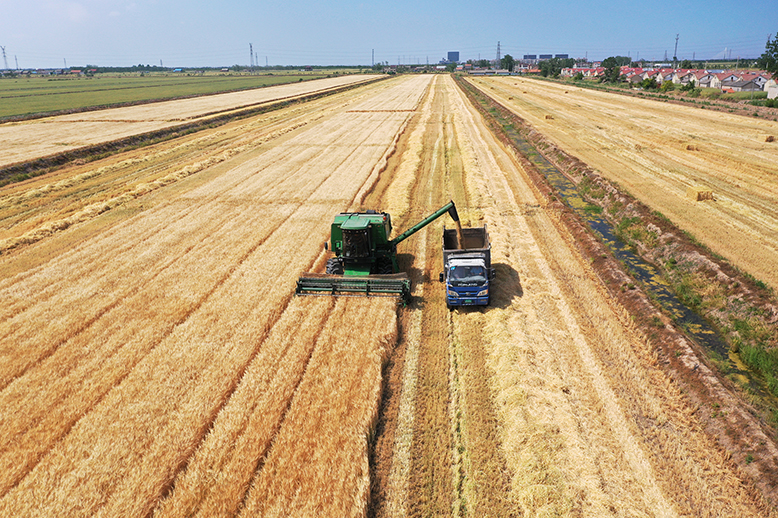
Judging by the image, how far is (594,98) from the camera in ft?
252

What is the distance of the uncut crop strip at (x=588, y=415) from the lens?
8.46 meters

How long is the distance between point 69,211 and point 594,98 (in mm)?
78643

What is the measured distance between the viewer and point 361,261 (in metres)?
15.9

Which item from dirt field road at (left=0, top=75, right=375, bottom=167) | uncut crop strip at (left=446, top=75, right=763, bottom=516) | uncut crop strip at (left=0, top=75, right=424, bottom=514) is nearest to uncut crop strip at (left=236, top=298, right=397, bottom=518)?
uncut crop strip at (left=0, top=75, right=424, bottom=514)

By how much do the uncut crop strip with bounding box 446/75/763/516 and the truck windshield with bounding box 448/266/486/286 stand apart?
128cm

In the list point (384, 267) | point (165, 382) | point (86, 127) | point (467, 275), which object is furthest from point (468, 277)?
point (86, 127)

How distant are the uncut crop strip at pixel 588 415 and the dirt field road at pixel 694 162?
25.0 feet

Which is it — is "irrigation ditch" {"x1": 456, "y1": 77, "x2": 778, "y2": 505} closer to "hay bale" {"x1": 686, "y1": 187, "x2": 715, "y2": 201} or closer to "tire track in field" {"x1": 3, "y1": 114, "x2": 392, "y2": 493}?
"hay bale" {"x1": 686, "y1": 187, "x2": 715, "y2": 201}

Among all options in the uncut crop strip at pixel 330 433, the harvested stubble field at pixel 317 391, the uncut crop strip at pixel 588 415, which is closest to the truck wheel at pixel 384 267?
the harvested stubble field at pixel 317 391

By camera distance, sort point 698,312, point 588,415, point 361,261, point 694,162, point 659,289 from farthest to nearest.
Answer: point 694,162
point 659,289
point 361,261
point 698,312
point 588,415

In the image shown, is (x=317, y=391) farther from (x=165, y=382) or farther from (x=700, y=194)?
(x=700, y=194)

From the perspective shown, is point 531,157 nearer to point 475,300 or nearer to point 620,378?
point 475,300

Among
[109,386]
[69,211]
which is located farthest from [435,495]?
[69,211]

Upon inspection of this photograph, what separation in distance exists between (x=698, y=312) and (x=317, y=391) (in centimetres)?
1275
